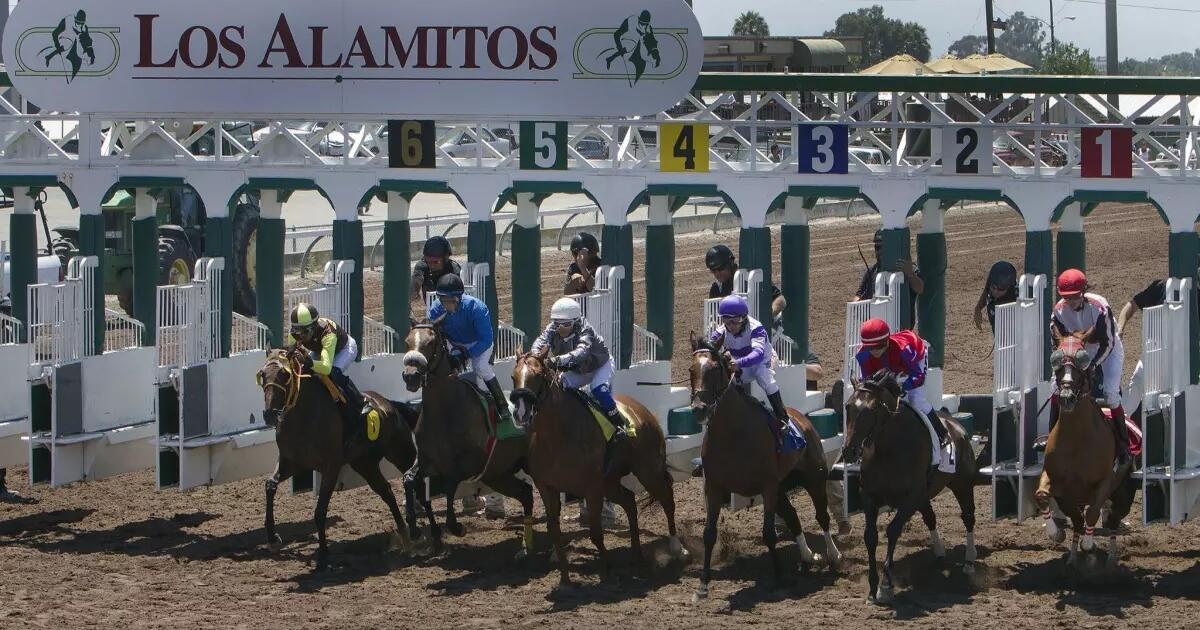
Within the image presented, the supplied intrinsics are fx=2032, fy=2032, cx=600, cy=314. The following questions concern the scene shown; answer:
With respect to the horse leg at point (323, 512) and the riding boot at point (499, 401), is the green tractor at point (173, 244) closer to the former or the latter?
the horse leg at point (323, 512)

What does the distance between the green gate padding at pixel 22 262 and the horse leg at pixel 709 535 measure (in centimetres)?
649

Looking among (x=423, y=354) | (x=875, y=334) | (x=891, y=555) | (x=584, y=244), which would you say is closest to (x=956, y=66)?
(x=584, y=244)

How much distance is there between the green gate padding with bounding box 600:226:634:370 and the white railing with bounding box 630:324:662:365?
5.5 inches

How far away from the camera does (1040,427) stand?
41.2 ft

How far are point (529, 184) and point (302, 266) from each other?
33.1 ft

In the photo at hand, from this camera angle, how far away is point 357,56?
14.9m

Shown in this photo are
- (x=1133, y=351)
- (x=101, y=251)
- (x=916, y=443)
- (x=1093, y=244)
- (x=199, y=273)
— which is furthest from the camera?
(x=1093, y=244)

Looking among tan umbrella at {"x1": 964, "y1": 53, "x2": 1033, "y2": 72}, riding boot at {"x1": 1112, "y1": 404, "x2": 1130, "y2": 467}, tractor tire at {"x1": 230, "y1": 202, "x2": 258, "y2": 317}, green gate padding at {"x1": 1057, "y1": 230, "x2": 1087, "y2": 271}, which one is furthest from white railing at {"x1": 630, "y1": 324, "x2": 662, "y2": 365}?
tan umbrella at {"x1": 964, "y1": 53, "x2": 1033, "y2": 72}

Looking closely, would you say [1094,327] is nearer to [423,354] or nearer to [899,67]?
[423,354]

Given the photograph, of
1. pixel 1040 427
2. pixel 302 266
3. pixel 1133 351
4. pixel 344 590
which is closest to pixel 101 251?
pixel 344 590

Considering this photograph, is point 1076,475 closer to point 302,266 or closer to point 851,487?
point 851,487

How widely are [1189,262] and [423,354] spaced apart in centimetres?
488

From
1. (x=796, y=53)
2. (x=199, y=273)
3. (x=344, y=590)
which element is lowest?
(x=344, y=590)

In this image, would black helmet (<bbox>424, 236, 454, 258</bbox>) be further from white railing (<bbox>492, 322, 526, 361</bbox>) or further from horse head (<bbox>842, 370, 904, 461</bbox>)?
horse head (<bbox>842, 370, 904, 461</bbox>)
